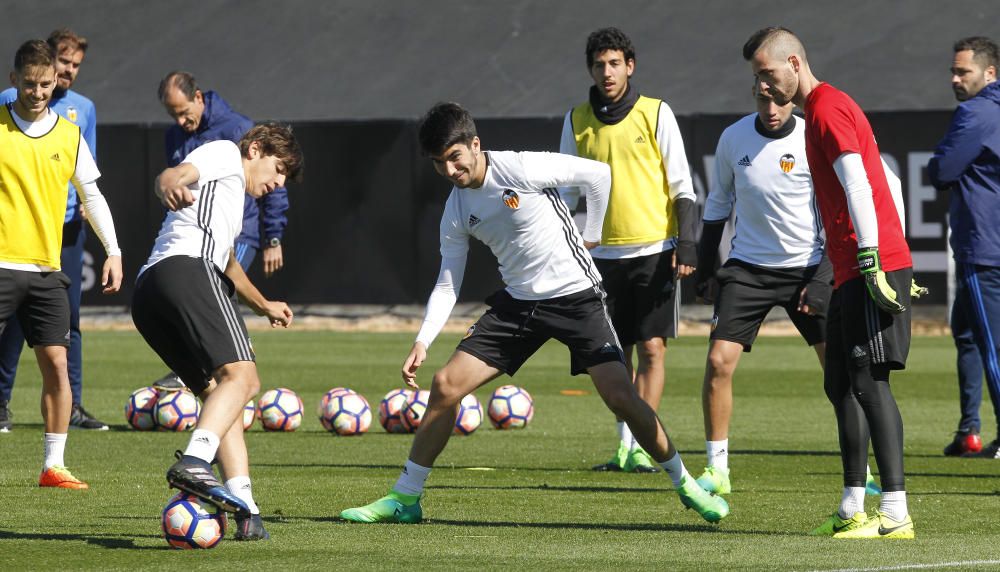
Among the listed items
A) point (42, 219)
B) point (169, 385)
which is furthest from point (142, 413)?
point (42, 219)

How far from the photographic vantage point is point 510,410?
12.2 meters

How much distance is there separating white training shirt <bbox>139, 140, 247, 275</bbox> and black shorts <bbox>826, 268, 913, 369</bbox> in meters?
2.62

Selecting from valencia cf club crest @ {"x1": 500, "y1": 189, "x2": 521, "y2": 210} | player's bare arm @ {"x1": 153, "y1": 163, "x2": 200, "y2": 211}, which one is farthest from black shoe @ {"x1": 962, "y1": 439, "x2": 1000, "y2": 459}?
player's bare arm @ {"x1": 153, "y1": 163, "x2": 200, "y2": 211}

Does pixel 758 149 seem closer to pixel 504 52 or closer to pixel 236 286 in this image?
pixel 236 286

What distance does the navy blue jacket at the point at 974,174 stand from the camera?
9.37 metres

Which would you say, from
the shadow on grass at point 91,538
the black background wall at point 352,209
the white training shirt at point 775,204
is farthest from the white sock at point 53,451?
the black background wall at point 352,209

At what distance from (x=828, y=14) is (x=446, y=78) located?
6619 millimetres

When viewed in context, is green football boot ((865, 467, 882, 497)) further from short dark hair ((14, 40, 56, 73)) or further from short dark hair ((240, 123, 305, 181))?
short dark hair ((14, 40, 56, 73))

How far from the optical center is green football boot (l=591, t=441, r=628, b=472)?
9703 mm

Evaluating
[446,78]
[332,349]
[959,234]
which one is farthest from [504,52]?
[959,234]

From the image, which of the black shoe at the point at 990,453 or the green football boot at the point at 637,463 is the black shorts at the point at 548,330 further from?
the black shoe at the point at 990,453

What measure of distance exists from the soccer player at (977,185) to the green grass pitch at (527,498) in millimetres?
909

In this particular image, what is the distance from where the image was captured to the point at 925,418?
42.4 ft

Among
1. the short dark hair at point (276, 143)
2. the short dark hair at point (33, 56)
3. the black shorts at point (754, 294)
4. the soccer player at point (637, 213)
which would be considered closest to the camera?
the short dark hair at point (276, 143)
